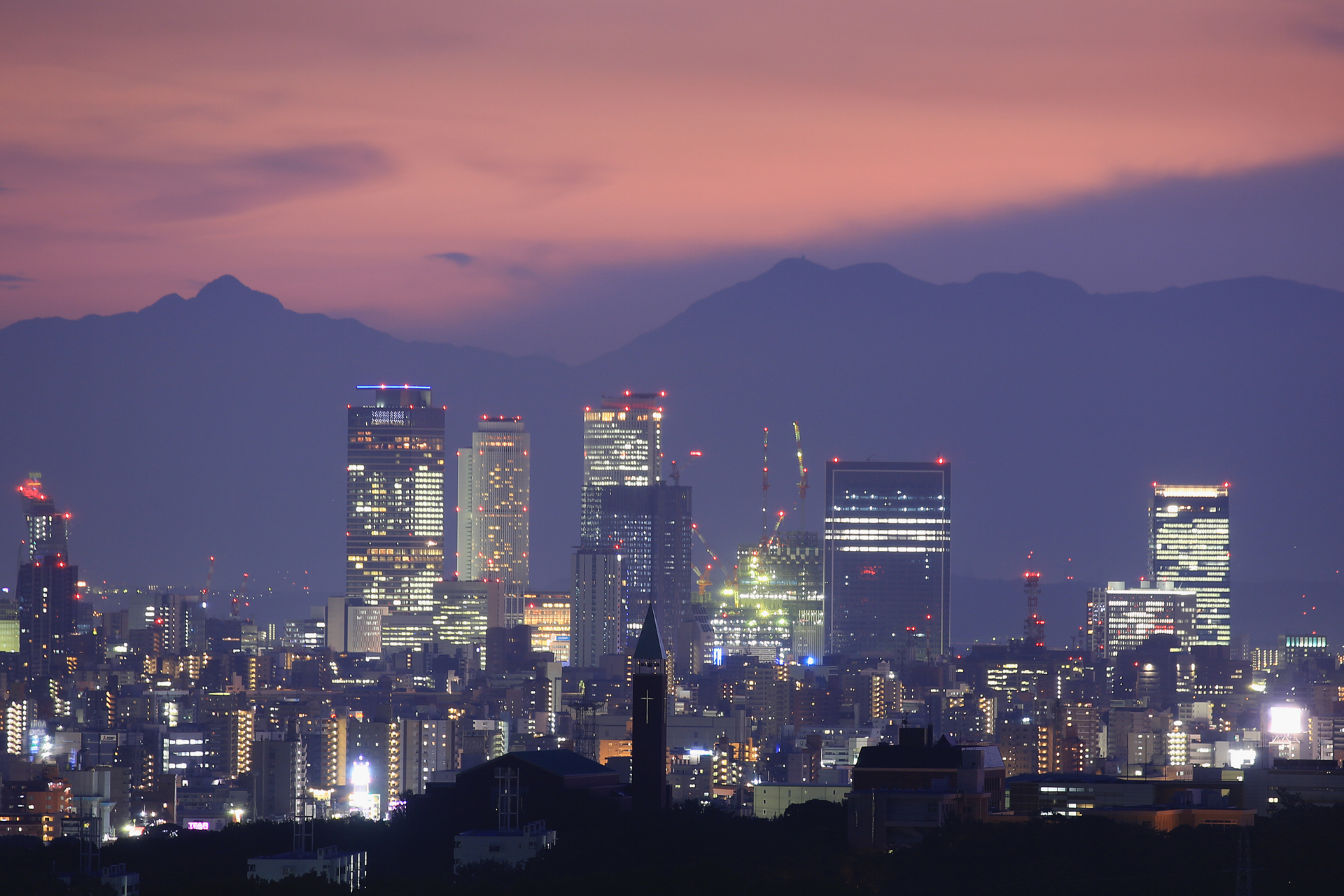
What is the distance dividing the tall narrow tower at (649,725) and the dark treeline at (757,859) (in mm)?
3625

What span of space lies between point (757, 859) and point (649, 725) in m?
17.0

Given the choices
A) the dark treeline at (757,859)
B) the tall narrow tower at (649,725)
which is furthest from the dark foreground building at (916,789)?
the tall narrow tower at (649,725)

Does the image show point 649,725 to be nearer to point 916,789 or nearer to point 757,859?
point 916,789

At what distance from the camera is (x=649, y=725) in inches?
3487

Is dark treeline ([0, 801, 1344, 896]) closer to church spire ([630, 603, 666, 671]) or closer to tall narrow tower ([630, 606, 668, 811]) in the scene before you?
tall narrow tower ([630, 606, 668, 811])

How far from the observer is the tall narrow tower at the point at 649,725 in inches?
3418

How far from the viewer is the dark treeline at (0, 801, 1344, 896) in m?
62.8

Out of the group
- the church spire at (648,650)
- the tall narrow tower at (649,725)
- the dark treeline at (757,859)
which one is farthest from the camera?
the church spire at (648,650)

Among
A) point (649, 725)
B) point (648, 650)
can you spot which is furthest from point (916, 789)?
point (648, 650)

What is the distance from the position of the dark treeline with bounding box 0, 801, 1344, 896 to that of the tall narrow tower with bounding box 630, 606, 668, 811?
363 cm

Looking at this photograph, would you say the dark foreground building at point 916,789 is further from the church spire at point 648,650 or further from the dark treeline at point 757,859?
the church spire at point 648,650

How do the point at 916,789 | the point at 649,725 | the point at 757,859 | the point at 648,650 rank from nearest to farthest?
1. the point at 757,859
2. the point at 916,789
3. the point at 649,725
4. the point at 648,650

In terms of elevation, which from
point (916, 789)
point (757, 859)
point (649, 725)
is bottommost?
point (757, 859)

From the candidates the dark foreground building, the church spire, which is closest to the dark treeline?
the dark foreground building
